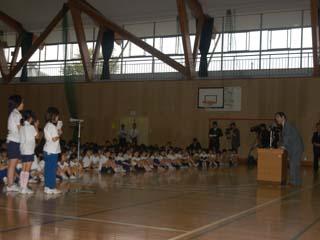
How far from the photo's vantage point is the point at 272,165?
11.2 m

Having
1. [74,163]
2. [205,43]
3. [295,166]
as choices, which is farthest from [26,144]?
[205,43]

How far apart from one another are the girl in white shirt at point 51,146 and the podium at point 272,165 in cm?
512

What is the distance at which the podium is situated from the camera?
11.1 meters

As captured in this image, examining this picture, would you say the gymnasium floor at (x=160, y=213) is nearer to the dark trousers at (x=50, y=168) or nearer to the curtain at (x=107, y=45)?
the dark trousers at (x=50, y=168)

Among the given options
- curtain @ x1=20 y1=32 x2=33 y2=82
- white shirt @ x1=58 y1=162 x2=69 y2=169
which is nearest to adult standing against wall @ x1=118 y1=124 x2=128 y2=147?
curtain @ x1=20 y1=32 x2=33 y2=82

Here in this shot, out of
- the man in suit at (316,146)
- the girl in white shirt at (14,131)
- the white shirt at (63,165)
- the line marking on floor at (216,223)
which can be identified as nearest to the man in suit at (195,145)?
the man in suit at (316,146)

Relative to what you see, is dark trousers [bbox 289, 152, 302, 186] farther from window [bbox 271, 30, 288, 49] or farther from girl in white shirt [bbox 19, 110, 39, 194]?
window [bbox 271, 30, 288, 49]

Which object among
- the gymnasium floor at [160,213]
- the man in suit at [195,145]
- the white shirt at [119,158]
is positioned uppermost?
the man in suit at [195,145]

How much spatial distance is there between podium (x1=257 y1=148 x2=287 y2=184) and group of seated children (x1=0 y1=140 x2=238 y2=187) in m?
4.29

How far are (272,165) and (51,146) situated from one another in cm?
544

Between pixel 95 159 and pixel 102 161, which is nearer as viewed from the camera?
pixel 102 161

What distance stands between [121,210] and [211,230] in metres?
1.68

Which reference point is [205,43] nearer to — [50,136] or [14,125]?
[50,136]

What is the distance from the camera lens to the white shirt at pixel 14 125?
807 centimetres
